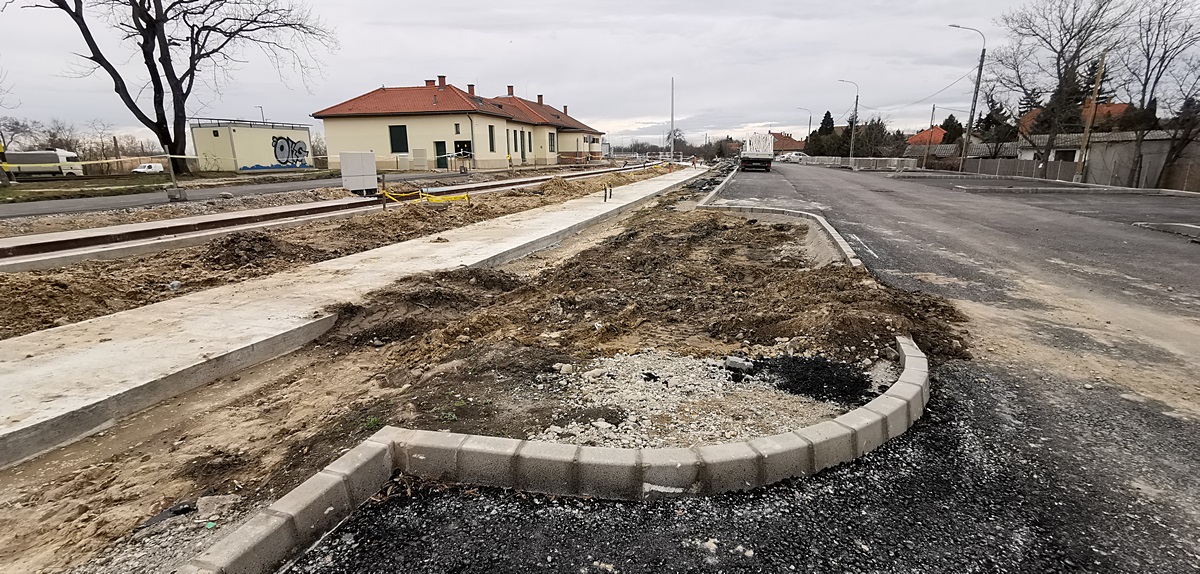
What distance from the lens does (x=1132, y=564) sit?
2.24 m

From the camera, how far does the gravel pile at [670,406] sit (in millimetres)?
3197

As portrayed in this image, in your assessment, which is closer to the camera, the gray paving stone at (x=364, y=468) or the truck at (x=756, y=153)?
the gray paving stone at (x=364, y=468)

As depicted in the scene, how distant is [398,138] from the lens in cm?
3962

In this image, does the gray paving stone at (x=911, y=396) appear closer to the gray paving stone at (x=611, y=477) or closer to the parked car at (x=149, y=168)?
the gray paving stone at (x=611, y=477)

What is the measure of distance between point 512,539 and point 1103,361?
16.2 feet

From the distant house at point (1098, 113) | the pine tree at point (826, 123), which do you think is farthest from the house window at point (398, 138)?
the pine tree at point (826, 123)

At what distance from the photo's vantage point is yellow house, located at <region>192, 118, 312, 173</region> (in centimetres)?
3503

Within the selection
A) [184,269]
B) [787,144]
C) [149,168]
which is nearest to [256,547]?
[184,269]

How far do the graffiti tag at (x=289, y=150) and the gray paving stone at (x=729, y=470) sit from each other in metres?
42.6

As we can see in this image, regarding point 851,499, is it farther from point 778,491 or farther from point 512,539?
point 512,539

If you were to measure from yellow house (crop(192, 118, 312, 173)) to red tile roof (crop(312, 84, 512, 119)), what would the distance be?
14.0ft

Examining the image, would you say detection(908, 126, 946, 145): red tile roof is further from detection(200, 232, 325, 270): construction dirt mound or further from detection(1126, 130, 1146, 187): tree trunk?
detection(200, 232, 325, 270): construction dirt mound

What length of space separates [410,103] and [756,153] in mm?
26941

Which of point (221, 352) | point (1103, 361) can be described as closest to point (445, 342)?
point (221, 352)
